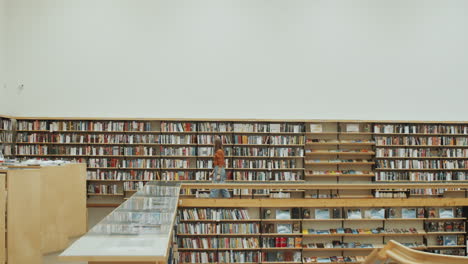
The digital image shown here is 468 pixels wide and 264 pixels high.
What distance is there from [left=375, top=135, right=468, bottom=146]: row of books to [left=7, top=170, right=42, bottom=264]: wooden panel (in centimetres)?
755

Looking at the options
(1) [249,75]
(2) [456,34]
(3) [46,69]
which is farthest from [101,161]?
(2) [456,34]

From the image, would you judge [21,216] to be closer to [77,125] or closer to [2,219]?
[2,219]

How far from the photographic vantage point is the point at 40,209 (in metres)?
5.27

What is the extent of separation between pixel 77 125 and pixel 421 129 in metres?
7.95

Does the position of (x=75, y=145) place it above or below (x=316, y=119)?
below

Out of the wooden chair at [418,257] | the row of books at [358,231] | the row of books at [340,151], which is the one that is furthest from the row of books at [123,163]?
the wooden chair at [418,257]

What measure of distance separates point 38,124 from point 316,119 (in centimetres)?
627

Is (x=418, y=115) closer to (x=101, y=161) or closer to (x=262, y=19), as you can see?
(x=262, y=19)

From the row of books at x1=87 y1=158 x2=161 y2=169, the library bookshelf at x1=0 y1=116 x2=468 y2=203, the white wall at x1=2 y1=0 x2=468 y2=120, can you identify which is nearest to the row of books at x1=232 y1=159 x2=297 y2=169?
the library bookshelf at x1=0 y1=116 x2=468 y2=203

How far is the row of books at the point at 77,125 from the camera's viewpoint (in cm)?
932

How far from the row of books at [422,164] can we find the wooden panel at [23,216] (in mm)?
7535

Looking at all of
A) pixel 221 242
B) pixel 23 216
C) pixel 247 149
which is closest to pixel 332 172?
pixel 247 149

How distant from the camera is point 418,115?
1038 cm

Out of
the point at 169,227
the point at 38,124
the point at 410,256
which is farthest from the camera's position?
the point at 38,124
